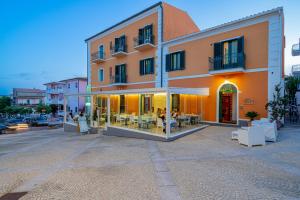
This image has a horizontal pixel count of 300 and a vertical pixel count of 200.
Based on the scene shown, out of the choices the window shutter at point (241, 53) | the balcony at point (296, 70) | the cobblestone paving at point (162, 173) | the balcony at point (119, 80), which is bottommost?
the cobblestone paving at point (162, 173)

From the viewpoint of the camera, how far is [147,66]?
19.0 meters

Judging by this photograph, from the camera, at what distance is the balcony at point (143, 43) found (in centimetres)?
1812

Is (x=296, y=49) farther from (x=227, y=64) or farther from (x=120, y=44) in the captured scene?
(x=120, y=44)

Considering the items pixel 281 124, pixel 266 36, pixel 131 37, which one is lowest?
pixel 281 124

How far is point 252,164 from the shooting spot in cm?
587

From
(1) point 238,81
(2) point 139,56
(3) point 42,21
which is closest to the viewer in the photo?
(1) point 238,81

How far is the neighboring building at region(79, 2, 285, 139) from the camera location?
1159 centimetres

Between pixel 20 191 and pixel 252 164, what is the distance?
634cm

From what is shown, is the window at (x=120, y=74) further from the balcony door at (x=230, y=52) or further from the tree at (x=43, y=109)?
the tree at (x=43, y=109)

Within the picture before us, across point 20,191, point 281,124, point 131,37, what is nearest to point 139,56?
point 131,37

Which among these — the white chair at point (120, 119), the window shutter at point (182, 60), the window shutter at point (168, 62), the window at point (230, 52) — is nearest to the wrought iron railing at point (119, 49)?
the window shutter at point (168, 62)

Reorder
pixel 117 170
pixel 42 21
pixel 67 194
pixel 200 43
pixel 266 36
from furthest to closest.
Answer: pixel 42 21 → pixel 200 43 → pixel 266 36 → pixel 117 170 → pixel 67 194

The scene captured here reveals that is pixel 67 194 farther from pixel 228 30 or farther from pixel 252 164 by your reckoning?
pixel 228 30

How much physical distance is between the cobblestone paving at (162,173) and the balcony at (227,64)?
5766 millimetres
